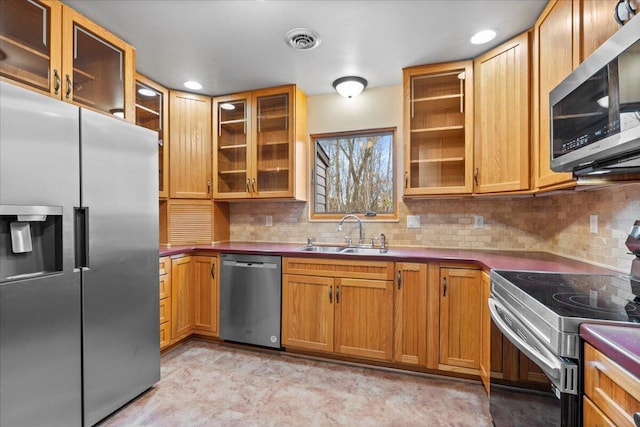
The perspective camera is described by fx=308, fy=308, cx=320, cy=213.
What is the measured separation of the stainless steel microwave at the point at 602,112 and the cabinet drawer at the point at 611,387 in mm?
667

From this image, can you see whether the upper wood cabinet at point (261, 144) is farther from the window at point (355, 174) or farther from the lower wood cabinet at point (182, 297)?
the lower wood cabinet at point (182, 297)

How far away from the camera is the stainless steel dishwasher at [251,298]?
104 inches

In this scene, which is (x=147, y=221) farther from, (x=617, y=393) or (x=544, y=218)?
(x=544, y=218)

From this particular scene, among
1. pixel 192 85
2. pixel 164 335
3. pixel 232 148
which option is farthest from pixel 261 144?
pixel 164 335

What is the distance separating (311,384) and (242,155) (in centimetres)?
224

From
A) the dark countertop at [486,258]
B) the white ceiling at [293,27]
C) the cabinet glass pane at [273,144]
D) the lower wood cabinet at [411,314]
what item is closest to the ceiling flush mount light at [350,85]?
the white ceiling at [293,27]

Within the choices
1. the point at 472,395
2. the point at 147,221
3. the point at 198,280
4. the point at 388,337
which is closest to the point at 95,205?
the point at 147,221

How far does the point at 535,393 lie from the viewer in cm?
112

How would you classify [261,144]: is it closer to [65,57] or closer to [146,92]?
[146,92]

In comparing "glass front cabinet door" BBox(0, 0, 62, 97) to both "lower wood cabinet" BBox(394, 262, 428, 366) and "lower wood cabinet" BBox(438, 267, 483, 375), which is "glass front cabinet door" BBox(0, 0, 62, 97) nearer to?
"lower wood cabinet" BBox(394, 262, 428, 366)

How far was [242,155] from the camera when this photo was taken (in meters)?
3.24

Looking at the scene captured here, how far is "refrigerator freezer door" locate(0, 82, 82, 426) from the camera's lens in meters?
1.36

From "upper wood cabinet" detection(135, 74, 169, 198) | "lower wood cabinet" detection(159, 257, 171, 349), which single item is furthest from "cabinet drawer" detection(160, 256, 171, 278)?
"upper wood cabinet" detection(135, 74, 169, 198)

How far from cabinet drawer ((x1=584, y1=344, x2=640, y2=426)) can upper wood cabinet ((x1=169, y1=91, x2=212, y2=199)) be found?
3.11 m
